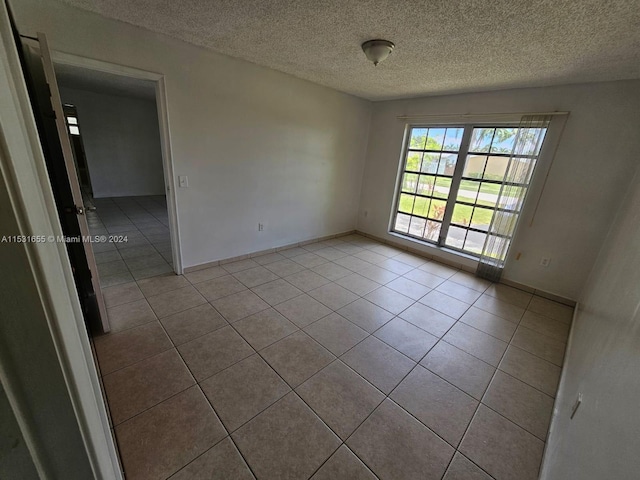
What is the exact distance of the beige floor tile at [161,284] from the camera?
2772 mm

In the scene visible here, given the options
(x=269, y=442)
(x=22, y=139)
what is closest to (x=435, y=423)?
(x=269, y=442)

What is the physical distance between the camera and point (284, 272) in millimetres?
3410

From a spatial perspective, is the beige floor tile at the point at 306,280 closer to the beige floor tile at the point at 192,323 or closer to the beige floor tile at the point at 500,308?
the beige floor tile at the point at 192,323

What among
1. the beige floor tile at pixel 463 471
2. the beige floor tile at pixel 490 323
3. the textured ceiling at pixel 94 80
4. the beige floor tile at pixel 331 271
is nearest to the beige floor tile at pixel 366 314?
the beige floor tile at pixel 331 271

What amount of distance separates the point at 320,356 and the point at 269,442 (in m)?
0.70

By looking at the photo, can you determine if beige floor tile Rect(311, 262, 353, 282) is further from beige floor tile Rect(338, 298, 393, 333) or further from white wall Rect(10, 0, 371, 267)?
white wall Rect(10, 0, 371, 267)

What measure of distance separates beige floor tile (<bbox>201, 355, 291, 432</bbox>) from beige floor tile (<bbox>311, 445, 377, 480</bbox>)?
1.56 feet

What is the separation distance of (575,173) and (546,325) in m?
1.66

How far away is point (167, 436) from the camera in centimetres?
145

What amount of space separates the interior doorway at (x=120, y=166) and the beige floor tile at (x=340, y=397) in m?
2.17

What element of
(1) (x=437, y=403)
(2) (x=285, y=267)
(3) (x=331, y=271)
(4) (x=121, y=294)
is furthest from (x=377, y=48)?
(4) (x=121, y=294)

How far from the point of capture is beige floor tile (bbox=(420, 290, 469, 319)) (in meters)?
2.79

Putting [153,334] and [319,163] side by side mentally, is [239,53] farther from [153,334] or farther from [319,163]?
[153,334]

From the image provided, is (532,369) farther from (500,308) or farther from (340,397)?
(340,397)
